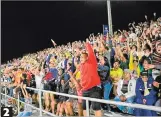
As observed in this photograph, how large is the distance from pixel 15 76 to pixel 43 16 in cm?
328

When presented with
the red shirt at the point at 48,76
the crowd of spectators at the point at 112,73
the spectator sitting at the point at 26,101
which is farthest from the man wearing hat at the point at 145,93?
the spectator sitting at the point at 26,101

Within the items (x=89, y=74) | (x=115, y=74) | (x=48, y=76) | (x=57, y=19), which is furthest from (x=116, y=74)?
(x=57, y=19)

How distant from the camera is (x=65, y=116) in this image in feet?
17.1

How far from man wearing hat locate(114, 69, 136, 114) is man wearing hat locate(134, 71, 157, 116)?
214 millimetres

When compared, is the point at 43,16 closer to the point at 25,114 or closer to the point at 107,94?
the point at 25,114

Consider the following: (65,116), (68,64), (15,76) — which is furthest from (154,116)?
(15,76)

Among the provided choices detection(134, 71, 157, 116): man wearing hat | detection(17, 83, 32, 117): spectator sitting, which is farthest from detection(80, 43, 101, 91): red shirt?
detection(17, 83, 32, 117): spectator sitting

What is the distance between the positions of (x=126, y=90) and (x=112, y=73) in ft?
1.49

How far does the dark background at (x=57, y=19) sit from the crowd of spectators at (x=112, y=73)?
76.0 inches

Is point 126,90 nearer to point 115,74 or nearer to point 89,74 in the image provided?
point 115,74

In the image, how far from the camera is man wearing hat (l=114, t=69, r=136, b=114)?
14.6 feet

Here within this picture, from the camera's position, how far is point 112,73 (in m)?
4.96

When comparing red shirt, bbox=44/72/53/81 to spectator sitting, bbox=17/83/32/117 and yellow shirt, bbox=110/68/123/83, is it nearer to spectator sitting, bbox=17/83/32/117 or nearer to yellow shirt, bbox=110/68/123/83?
spectator sitting, bbox=17/83/32/117

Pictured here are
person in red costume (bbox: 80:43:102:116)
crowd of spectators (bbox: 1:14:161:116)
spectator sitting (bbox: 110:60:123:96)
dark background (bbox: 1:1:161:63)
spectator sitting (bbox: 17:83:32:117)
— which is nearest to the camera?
crowd of spectators (bbox: 1:14:161:116)
